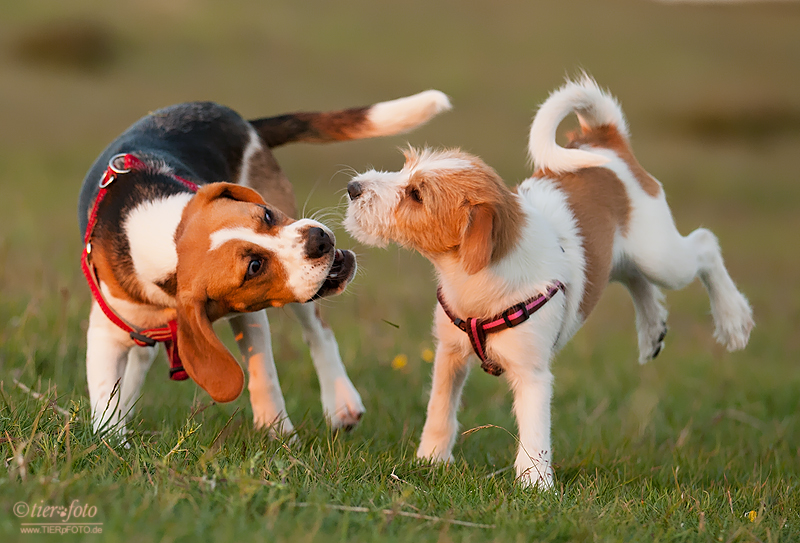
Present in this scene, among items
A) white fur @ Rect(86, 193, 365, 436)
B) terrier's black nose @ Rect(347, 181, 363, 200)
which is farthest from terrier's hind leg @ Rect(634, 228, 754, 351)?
white fur @ Rect(86, 193, 365, 436)

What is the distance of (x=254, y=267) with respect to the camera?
12.1 feet

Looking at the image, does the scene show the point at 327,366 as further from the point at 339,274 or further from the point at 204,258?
the point at 204,258

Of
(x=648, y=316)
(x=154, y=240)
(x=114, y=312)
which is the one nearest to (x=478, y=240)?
(x=154, y=240)

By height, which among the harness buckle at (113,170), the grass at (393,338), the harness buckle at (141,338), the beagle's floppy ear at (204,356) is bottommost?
the grass at (393,338)

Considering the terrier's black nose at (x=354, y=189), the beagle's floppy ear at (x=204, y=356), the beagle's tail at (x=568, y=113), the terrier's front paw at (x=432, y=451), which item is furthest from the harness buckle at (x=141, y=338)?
the beagle's tail at (x=568, y=113)

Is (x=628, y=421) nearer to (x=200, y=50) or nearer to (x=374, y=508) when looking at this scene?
(x=374, y=508)

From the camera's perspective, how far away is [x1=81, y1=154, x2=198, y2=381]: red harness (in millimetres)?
4035

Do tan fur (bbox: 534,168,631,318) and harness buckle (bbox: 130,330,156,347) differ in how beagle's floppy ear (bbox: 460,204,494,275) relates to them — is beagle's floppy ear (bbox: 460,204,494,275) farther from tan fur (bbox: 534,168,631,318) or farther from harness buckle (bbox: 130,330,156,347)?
harness buckle (bbox: 130,330,156,347)

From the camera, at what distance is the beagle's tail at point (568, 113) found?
4453 millimetres

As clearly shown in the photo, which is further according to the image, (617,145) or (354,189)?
(617,145)

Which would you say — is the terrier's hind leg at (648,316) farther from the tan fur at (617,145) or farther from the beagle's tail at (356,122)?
the beagle's tail at (356,122)

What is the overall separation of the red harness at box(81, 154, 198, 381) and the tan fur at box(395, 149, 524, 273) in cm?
127

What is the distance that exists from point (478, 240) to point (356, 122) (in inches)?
78.3

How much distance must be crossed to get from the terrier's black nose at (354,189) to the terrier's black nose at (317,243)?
484 millimetres
